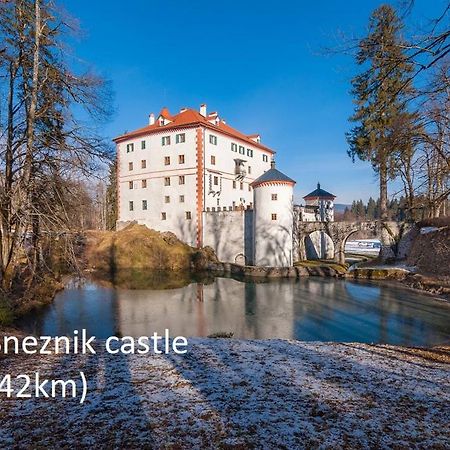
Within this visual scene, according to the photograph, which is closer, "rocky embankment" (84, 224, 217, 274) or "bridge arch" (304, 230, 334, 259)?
"rocky embankment" (84, 224, 217, 274)

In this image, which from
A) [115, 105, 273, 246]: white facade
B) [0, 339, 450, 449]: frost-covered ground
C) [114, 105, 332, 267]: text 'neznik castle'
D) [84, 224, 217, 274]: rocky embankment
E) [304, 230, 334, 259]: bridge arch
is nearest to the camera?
[0, 339, 450, 449]: frost-covered ground

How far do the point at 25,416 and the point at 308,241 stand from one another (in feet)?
116

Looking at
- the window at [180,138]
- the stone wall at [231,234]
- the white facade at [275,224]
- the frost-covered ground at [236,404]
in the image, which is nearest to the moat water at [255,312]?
the frost-covered ground at [236,404]

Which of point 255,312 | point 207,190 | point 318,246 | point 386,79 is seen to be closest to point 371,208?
point 318,246

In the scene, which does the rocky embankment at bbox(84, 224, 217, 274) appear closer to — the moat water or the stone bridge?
the moat water

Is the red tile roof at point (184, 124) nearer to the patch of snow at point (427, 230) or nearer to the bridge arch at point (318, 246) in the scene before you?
the bridge arch at point (318, 246)

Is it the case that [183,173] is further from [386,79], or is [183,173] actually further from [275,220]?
[386,79]

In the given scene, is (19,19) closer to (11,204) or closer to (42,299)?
(11,204)

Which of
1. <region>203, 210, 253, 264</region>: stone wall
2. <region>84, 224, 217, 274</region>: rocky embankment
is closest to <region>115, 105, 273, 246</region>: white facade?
<region>203, 210, 253, 264</region>: stone wall

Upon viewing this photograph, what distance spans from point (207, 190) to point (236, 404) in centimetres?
3044

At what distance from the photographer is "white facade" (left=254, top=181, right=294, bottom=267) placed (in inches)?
1124

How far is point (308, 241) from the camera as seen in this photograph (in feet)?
123

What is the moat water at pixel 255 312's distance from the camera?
11906 mm

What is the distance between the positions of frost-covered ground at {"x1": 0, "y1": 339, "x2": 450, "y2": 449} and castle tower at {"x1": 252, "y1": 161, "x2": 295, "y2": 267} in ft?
71.4
